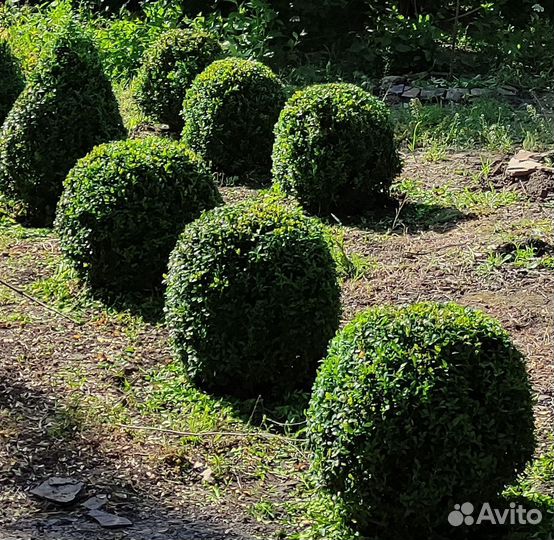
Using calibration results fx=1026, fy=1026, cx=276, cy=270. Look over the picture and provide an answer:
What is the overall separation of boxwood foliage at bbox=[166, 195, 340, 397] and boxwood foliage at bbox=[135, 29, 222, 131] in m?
3.96

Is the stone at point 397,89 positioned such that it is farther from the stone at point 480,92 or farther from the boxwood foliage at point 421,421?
the boxwood foliage at point 421,421

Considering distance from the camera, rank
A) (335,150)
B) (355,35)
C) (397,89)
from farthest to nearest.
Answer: (355,35), (397,89), (335,150)

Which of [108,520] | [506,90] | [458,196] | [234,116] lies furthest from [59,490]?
[506,90]

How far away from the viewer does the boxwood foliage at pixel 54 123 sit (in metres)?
6.75

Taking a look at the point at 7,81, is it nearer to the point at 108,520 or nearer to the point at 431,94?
the point at 431,94

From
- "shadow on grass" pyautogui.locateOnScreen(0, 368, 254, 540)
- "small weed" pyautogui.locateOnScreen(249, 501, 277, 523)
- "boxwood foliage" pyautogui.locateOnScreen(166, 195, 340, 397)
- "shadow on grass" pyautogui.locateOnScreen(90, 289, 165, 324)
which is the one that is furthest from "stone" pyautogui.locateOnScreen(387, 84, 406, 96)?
"small weed" pyautogui.locateOnScreen(249, 501, 277, 523)

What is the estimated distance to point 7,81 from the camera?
849 centimetres

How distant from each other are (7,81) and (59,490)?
17.5 ft

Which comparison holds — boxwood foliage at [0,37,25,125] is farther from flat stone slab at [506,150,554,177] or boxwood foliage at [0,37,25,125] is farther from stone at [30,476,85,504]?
stone at [30,476,85,504]

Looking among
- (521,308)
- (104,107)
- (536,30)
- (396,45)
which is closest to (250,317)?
(521,308)

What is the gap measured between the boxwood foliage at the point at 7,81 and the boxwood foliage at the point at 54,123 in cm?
164

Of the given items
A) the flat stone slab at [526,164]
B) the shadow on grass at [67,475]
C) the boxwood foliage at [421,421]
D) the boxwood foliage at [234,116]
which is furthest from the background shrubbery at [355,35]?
the boxwood foliage at [421,421]

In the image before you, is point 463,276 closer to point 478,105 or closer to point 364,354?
point 364,354

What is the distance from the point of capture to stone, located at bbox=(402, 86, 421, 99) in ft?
30.7
